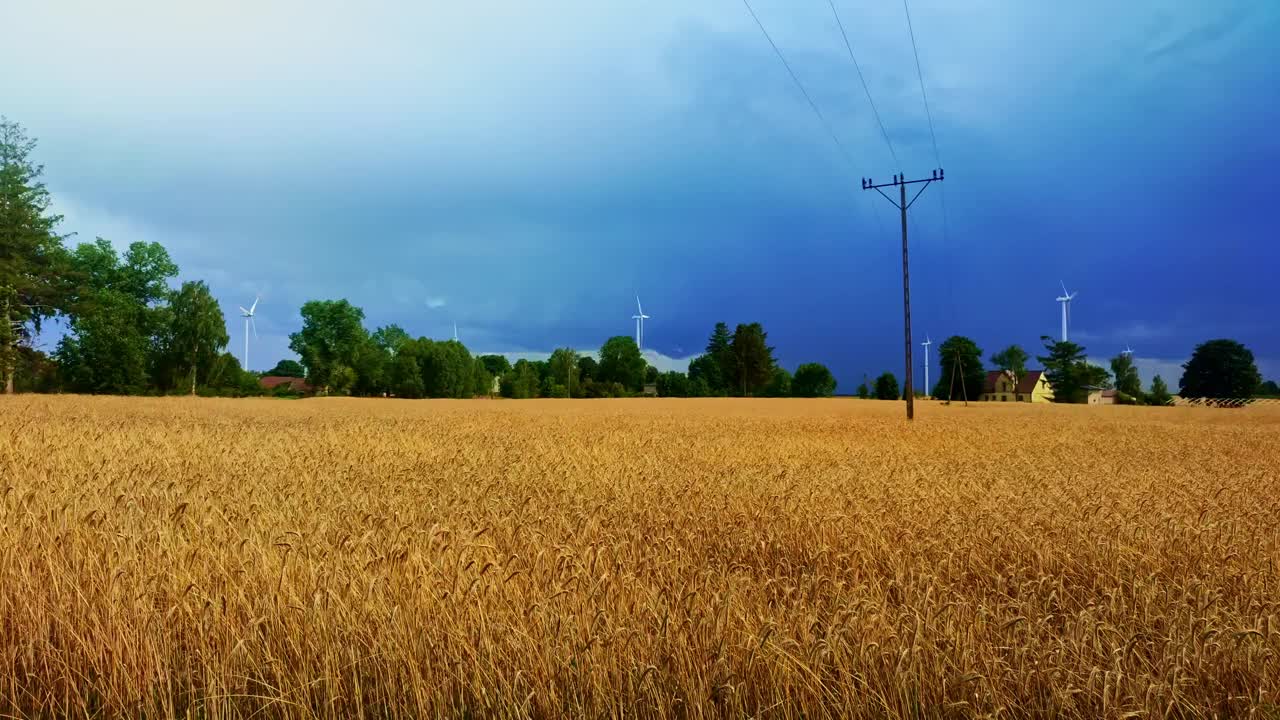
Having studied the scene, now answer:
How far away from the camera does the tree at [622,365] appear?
375ft

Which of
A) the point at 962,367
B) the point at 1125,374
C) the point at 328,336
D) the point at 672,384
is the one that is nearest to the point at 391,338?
the point at 328,336

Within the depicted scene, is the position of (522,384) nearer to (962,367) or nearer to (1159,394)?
(962,367)

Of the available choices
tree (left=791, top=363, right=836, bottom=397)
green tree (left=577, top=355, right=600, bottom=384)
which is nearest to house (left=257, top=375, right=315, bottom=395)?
green tree (left=577, top=355, right=600, bottom=384)

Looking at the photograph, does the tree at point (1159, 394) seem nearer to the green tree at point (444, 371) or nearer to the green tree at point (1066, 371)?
the green tree at point (1066, 371)

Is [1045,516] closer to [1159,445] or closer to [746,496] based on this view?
[746,496]

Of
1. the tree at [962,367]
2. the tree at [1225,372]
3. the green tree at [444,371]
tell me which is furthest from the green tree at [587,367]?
the tree at [1225,372]

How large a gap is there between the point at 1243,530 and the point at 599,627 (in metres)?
6.37

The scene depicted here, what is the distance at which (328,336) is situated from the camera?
279 ft

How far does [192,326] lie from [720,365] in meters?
80.3

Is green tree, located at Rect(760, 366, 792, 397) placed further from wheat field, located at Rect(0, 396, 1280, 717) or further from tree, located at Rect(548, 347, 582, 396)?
wheat field, located at Rect(0, 396, 1280, 717)

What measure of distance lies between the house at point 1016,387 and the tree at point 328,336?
103 m

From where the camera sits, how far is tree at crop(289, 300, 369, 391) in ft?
277

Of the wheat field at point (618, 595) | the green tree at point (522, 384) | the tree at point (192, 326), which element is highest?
the tree at point (192, 326)

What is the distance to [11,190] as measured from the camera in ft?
146
